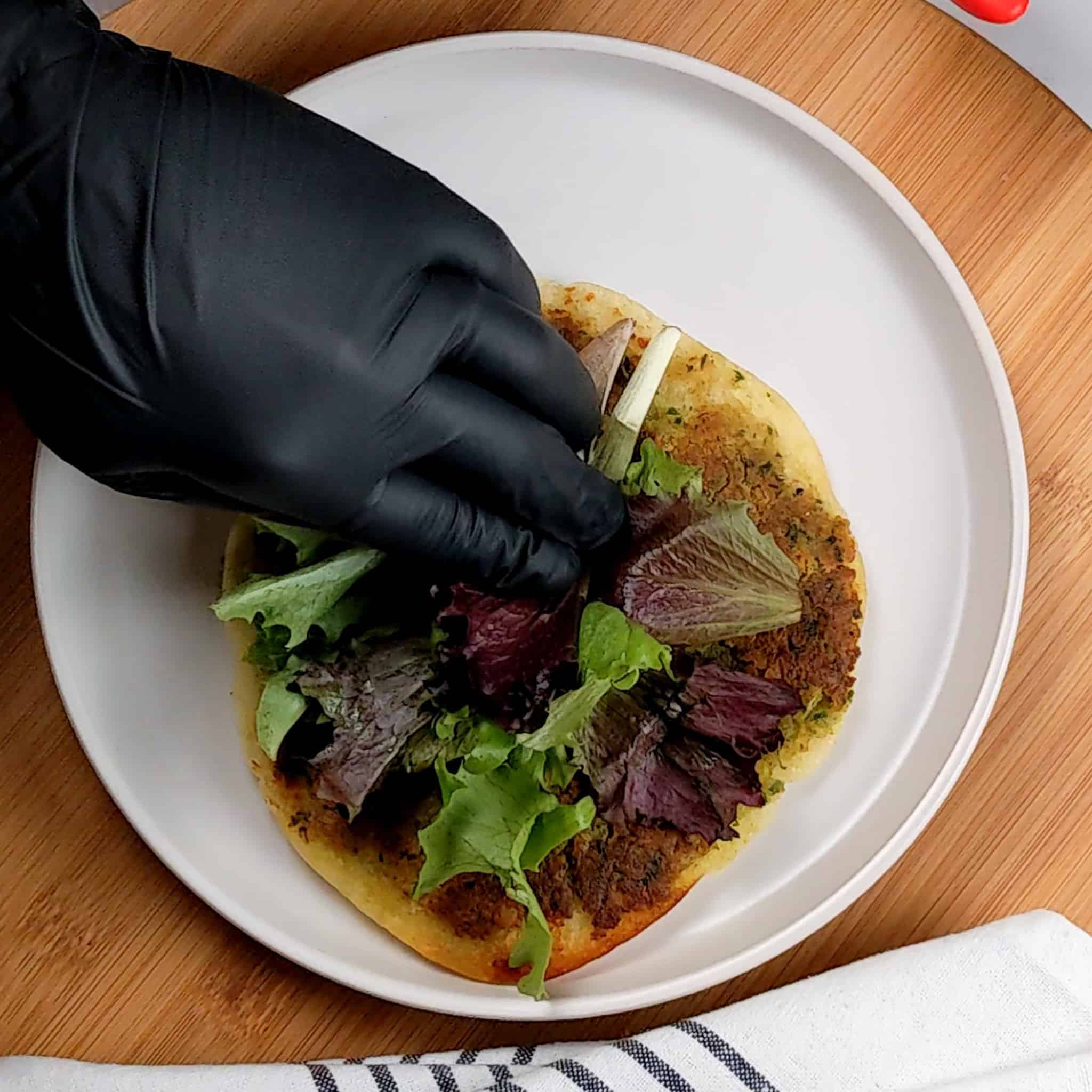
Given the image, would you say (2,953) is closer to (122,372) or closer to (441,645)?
(441,645)

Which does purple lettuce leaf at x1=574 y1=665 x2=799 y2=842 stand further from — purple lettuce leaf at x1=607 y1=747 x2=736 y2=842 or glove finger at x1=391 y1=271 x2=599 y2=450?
glove finger at x1=391 y1=271 x2=599 y2=450

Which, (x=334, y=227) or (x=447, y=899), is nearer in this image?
(x=334, y=227)

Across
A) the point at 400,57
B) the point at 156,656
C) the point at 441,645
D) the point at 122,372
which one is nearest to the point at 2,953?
the point at 156,656

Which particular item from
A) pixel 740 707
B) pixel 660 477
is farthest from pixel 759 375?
pixel 740 707

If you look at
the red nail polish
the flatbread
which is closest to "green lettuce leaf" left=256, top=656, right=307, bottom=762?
the flatbread

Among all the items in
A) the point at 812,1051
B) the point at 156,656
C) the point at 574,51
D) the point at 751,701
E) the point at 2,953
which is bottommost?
the point at 2,953

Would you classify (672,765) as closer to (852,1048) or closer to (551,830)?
(551,830)
